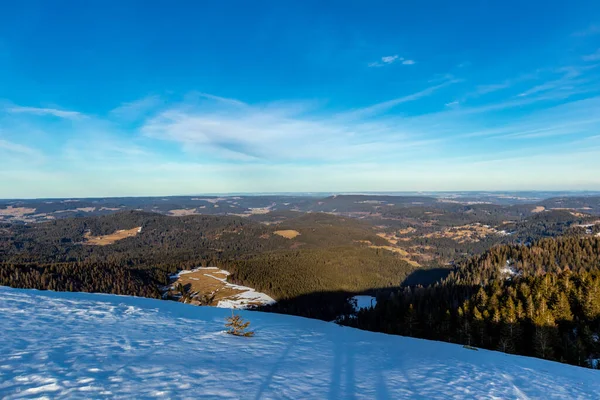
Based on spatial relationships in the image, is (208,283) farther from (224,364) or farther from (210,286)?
(224,364)

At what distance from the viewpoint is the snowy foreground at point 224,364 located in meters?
9.55

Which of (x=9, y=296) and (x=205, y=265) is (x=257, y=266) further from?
(x=9, y=296)

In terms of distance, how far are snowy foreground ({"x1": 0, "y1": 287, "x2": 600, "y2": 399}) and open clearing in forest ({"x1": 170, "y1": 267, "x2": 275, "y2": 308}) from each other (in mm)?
93416

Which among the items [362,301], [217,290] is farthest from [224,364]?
[362,301]

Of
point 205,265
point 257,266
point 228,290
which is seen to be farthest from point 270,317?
point 205,265

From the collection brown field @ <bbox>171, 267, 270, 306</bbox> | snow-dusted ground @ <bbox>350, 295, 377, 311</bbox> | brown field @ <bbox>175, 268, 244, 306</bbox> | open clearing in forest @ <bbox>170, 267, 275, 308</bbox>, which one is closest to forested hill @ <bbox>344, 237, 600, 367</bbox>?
open clearing in forest @ <bbox>170, 267, 275, 308</bbox>

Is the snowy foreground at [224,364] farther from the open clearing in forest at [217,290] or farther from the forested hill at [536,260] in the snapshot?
the forested hill at [536,260]

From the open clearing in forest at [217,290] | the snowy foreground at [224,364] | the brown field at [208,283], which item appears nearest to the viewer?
the snowy foreground at [224,364]

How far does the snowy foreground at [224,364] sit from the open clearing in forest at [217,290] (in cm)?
9342

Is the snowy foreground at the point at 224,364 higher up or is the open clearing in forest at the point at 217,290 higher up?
the snowy foreground at the point at 224,364

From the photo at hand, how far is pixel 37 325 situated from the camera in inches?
595

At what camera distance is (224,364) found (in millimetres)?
12188

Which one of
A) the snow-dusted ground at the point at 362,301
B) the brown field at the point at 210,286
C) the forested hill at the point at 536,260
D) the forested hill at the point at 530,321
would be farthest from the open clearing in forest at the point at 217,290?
the forested hill at the point at 536,260

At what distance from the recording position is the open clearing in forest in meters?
115
